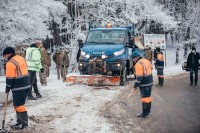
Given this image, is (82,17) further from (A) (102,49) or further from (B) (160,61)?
(A) (102,49)

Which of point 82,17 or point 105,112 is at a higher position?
point 82,17

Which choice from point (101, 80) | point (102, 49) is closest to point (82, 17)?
point (102, 49)

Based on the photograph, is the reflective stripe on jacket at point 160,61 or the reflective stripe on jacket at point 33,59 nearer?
the reflective stripe on jacket at point 33,59

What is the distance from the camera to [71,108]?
9.76m

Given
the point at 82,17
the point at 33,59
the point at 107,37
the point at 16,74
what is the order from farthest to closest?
the point at 82,17 < the point at 107,37 < the point at 33,59 < the point at 16,74

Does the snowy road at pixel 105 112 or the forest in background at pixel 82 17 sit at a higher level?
the forest in background at pixel 82 17

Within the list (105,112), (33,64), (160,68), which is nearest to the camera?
(105,112)

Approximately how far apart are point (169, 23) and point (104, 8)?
5.89 meters

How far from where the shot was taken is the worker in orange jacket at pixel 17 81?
7.44m

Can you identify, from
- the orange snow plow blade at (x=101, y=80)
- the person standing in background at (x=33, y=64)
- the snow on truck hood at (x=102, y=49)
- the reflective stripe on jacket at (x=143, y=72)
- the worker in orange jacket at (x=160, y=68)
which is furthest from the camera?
the worker in orange jacket at (x=160, y=68)

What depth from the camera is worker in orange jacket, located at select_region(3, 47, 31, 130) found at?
293 inches

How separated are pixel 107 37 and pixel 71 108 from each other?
20.1 ft

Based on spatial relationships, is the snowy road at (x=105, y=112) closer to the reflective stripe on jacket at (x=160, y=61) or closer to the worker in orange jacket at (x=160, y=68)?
the worker in orange jacket at (x=160, y=68)

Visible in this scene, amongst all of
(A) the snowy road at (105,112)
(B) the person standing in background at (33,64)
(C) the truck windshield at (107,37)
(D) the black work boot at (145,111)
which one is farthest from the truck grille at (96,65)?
(D) the black work boot at (145,111)
